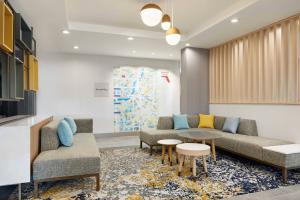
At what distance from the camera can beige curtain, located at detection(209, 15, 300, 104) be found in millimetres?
3715

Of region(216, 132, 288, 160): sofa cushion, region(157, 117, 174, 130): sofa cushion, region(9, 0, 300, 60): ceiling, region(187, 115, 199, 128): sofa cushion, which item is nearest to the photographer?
region(9, 0, 300, 60): ceiling

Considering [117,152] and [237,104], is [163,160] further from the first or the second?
[237,104]

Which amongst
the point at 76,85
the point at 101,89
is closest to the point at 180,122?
the point at 101,89

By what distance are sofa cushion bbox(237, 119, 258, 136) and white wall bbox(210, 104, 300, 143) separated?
95 mm

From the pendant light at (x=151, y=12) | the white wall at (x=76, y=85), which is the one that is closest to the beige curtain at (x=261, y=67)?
the pendant light at (x=151, y=12)

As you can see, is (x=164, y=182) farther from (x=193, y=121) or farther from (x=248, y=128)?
→ (x=193, y=121)

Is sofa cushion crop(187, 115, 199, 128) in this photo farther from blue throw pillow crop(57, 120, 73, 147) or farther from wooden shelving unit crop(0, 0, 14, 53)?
wooden shelving unit crop(0, 0, 14, 53)

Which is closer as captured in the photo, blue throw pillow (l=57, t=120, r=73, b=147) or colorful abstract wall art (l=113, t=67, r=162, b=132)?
blue throw pillow (l=57, t=120, r=73, b=147)

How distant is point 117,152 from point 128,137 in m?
2.00

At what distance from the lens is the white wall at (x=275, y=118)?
12.0ft

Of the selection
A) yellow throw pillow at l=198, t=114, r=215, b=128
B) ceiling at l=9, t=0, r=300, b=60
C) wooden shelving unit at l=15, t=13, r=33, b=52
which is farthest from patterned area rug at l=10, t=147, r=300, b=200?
ceiling at l=9, t=0, r=300, b=60

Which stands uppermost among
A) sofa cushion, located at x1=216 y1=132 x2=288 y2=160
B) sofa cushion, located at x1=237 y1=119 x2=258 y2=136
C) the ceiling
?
the ceiling

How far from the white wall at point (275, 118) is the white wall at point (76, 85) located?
3.95 metres

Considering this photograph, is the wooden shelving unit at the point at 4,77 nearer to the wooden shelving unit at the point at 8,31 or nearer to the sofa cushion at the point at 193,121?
the wooden shelving unit at the point at 8,31
